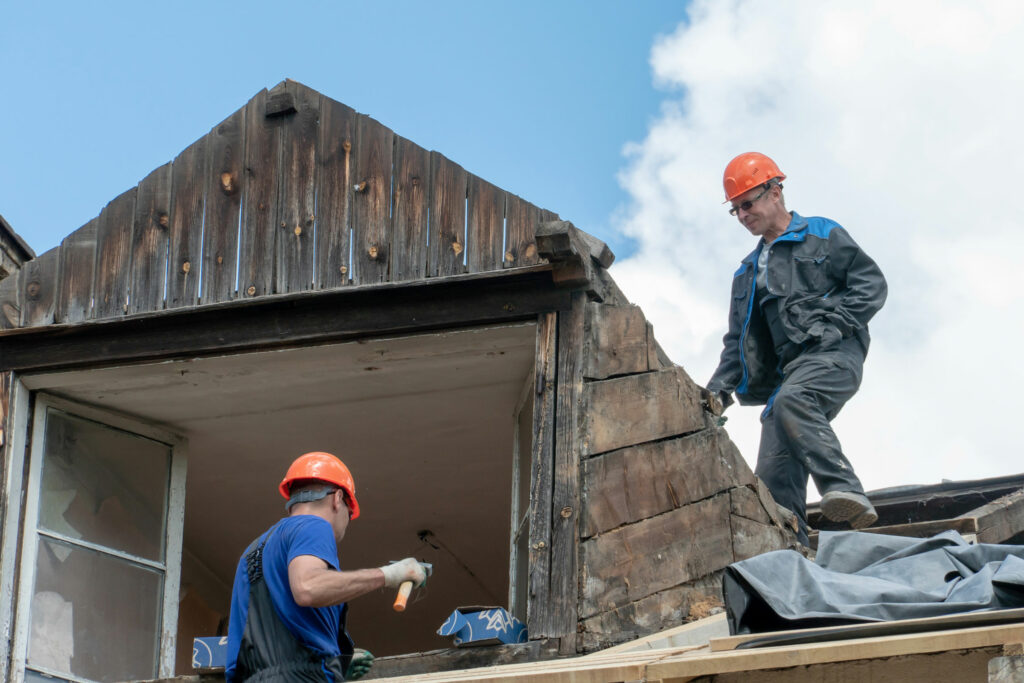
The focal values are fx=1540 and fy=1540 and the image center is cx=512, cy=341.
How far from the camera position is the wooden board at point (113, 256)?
8.27 m

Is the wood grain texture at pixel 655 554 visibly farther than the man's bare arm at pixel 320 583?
Yes

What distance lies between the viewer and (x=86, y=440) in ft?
27.8

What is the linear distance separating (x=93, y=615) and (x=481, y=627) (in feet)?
8.10

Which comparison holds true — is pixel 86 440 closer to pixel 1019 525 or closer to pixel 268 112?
pixel 268 112

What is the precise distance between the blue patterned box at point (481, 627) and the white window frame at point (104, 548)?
2.07 metres

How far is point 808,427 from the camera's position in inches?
309

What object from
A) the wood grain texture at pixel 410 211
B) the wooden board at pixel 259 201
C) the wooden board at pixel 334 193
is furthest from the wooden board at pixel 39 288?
the wood grain texture at pixel 410 211

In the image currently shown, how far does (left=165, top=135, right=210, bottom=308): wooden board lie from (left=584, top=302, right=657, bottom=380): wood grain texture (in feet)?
7.12

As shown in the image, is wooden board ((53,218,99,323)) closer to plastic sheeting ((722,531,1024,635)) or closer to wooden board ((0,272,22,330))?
wooden board ((0,272,22,330))

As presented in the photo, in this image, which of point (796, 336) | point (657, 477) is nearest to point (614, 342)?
point (657, 477)

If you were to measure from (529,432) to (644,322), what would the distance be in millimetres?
914

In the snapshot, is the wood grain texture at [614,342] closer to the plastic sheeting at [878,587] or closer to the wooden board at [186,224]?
the plastic sheeting at [878,587]

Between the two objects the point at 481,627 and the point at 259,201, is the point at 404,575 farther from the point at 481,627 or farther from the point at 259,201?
the point at 259,201

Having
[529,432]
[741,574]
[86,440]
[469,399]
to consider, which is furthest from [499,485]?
[741,574]
